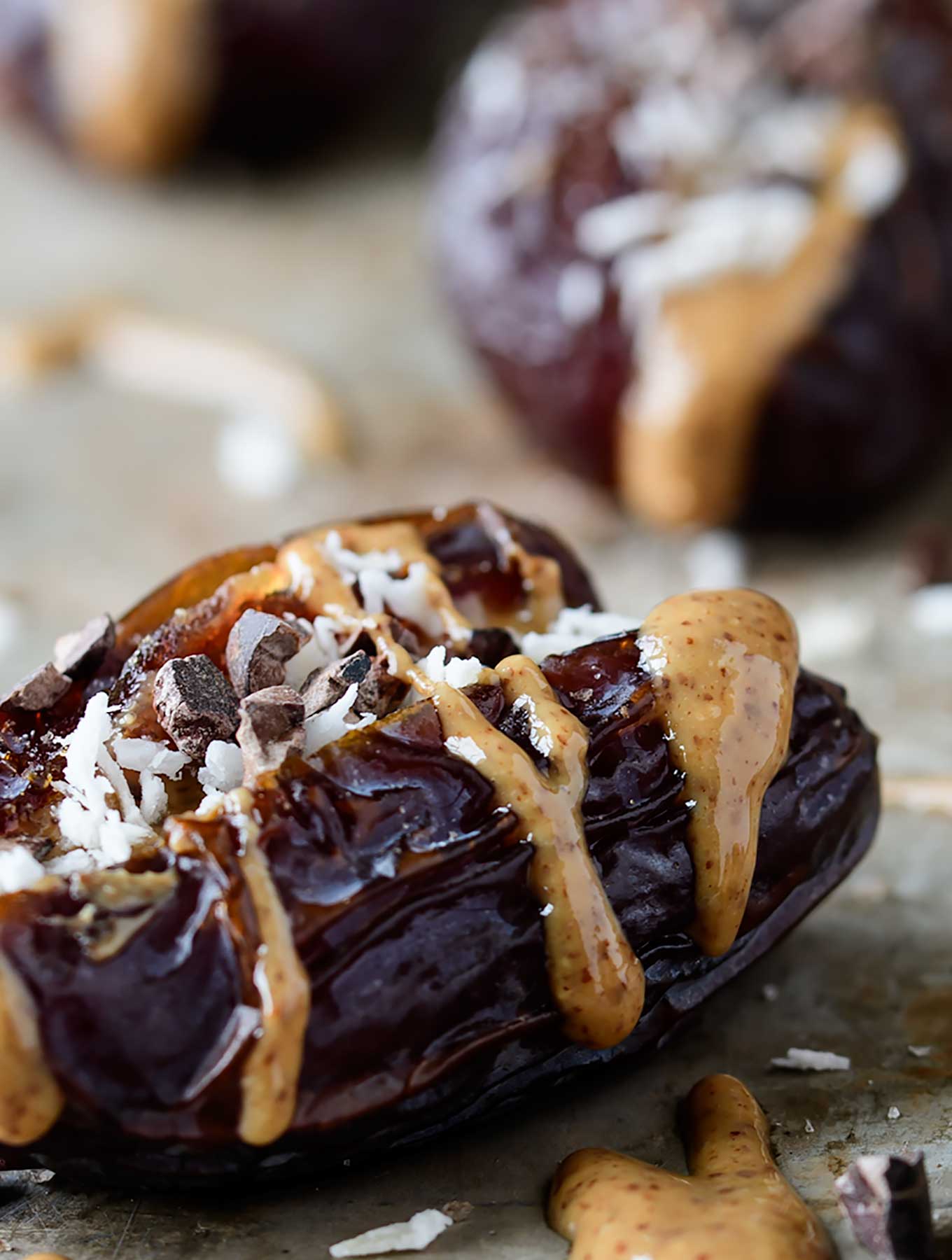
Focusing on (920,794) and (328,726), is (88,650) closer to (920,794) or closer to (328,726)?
(328,726)

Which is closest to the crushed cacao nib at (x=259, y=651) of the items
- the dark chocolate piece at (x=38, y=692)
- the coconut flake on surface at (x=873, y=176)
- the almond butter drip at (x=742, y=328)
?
the dark chocolate piece at (x=38, y=692)

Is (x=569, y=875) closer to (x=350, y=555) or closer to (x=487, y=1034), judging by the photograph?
(x=487, y=1034)

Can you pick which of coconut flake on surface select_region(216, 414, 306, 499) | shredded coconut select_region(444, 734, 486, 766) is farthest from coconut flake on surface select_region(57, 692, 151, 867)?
coconut flake on surface select_region(216, 414, 306, 499)

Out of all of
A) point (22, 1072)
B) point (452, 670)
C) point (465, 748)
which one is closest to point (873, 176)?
point (452, 670)

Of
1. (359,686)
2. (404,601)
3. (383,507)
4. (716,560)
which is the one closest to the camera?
(359,686)

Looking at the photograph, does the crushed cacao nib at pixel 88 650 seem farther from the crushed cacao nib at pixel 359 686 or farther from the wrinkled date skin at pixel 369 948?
the crushed cacao nib at pixel 359 686
